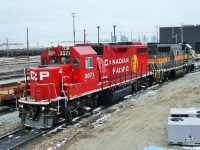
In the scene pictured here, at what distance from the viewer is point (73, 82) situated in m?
13.9

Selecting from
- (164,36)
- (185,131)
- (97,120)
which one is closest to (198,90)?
(97,120)

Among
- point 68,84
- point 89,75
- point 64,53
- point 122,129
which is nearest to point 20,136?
point 68,84

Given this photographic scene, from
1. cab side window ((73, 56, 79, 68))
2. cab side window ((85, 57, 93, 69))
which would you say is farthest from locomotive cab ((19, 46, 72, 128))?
cab side window ((85, 57, 93, 69))

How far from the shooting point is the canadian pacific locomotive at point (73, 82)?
1264cm

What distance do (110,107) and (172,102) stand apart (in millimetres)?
3379

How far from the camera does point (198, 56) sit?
192 feet

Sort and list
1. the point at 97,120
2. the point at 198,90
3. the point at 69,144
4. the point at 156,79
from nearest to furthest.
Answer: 1. the point at 69,144
2. the point at 97,120
3. the point at 198,90
4. the point at 156,79

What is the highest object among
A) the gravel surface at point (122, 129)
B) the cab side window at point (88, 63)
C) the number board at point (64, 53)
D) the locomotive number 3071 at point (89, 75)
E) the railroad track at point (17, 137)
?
the number board at point (64, 53)

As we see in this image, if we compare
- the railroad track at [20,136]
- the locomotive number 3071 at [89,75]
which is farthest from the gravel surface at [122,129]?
the locomotive number 3071 at [89,75]

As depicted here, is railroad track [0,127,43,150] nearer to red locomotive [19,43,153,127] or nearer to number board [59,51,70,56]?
red locomotive [19,43,153,127]

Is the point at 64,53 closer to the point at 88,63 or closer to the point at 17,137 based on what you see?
the point at 88,63

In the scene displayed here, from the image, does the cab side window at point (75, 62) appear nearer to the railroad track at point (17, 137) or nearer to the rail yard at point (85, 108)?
the rail yard at point (85, 108)

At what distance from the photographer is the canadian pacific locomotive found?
12641mm

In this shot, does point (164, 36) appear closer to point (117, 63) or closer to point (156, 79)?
point (156, 79)
